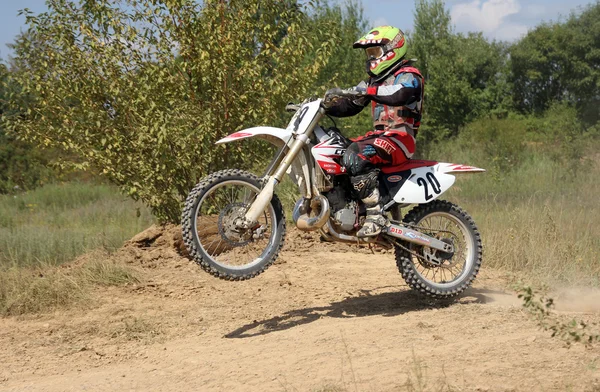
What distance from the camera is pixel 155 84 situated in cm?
867

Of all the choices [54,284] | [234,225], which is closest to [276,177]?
[234,225]

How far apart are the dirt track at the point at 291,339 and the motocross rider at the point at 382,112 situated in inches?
42.7

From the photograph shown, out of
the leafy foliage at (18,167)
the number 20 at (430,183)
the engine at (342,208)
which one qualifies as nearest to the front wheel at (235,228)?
the engine at (342,208)

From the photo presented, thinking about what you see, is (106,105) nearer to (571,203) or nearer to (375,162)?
(375,162)

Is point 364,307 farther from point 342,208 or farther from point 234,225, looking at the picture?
point 234,225

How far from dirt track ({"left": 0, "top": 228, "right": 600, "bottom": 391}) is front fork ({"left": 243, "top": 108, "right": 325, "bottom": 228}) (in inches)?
38.4

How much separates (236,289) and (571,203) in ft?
22.3

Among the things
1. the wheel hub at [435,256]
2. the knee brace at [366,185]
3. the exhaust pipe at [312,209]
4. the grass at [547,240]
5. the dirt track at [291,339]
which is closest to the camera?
the dirt track at [291,339]

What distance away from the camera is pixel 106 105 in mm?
9023

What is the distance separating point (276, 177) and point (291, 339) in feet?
4.28

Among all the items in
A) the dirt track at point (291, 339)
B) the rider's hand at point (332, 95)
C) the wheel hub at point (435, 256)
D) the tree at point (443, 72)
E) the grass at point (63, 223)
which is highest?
the tree at point (443, 72)

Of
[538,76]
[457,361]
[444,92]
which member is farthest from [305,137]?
[538,76]

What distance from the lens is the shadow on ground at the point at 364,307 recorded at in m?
6.47

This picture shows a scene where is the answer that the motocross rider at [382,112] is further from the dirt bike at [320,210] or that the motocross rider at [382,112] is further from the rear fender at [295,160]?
the rear fender at [295,160]
